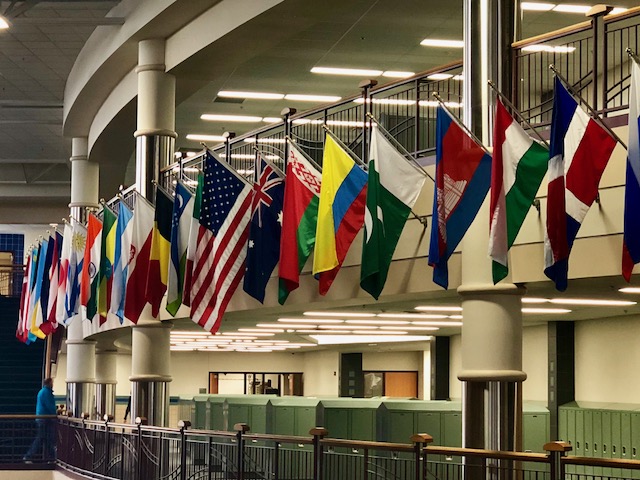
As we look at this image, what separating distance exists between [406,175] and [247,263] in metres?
3.91

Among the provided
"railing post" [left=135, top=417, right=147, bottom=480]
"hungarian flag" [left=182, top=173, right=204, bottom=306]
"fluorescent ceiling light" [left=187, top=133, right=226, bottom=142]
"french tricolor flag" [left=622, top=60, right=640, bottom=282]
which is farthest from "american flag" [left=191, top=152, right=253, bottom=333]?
"fluorescent ceiling light" [left=187, top=133, right=226, bottom=142]

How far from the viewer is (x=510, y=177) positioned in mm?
12828

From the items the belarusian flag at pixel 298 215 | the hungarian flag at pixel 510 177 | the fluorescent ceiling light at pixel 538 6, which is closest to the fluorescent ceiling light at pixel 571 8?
the fluorescent ceiling light at pixel 538 6

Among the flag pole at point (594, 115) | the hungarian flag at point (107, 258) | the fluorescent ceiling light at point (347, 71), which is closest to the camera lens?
the flag pole at point (594, 115)

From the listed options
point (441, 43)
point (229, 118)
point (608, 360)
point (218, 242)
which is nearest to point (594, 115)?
point (218, 242)

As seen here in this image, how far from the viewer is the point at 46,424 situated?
2739 cm

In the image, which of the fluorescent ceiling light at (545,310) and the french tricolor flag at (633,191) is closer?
the french tricolor flag at (633,191)

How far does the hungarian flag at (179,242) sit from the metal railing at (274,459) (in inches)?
88.4

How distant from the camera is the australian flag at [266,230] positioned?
17016mm

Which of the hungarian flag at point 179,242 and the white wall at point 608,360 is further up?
the hungarian flag at point 179,242

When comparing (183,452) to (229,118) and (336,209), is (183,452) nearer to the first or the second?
(336,209)

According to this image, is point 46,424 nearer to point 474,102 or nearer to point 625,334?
point 625,334

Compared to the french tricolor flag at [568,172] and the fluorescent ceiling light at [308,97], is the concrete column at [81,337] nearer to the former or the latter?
the fluorescent ceiling light at [308,97]

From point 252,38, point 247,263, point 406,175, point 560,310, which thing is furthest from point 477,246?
point 252,38
